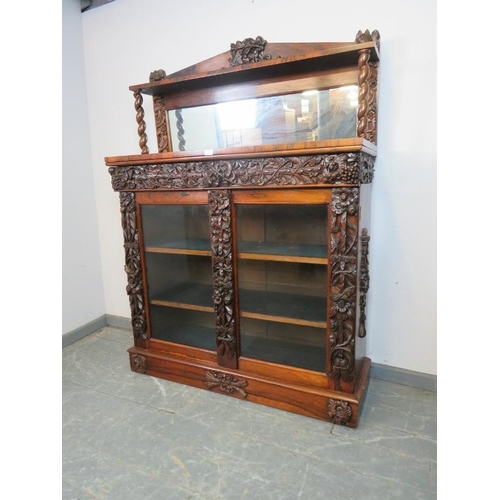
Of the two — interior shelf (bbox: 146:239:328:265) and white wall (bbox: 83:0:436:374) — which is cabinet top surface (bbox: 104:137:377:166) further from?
interior shelf (bbox: 146:239:328:265)

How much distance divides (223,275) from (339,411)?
0.80 meters

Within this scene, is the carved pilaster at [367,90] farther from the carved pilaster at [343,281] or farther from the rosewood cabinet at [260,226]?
the carved pilaster at [343,281]

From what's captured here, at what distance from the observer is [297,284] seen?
1584 millimetres

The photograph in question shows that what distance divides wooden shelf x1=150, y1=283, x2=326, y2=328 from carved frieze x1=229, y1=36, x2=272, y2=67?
45.7 inches

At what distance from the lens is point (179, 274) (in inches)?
74.0

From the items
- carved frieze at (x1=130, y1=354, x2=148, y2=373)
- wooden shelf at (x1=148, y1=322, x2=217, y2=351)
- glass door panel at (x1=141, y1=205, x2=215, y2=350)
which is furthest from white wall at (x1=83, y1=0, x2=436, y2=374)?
carved frieze at (x1=130, y1=354, x2=148, y2=373)

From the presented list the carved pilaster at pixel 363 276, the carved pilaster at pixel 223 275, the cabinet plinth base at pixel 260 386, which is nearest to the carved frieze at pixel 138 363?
the cabinet plinth base at pixel 260 386

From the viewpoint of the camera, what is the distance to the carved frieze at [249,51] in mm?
1669

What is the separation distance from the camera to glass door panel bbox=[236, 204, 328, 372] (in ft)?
4.89

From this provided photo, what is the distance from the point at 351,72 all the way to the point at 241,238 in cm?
92

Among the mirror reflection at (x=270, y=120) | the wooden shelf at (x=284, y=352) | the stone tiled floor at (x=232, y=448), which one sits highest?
the mirror reflection at (x=270, y=120)

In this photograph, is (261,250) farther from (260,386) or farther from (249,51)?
(249,51)

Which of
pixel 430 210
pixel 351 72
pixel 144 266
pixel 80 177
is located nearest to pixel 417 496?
pixel 430 210

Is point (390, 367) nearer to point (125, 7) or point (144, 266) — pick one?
point (144, 266)
